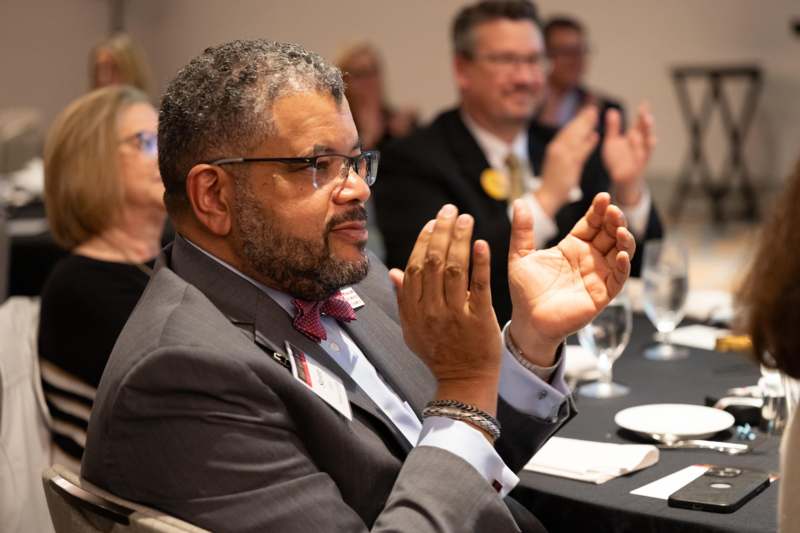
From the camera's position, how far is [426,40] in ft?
36.2

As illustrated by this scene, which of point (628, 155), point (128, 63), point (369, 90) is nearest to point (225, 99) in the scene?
point (628, 155)

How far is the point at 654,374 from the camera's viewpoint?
2.37 metres

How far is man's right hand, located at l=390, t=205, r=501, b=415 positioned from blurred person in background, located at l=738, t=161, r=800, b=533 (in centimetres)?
34

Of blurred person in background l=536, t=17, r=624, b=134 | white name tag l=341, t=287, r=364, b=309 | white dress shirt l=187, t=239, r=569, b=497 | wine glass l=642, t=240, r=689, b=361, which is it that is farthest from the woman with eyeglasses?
blurred person in background l=536, t=17, r=624, b=134

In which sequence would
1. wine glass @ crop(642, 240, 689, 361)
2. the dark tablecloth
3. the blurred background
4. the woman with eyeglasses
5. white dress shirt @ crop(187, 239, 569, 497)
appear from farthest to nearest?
the blurred background < wine glass @ crop(642, 240, 689, 361) < the woman with eyeglasses < white dress shirt @ crop(187, 239, 569, 497) < the dark tablecloth

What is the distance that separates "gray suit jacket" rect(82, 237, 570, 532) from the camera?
1.39 m

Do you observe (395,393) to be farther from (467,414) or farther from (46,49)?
(46,49)

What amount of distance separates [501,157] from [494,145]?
5 cm

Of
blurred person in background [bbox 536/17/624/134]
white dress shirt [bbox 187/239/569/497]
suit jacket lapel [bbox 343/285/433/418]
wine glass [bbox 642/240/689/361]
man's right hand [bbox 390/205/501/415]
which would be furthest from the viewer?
blurred person in background [bbox 536/17/624/134]

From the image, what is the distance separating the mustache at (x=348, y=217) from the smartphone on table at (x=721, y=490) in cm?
61

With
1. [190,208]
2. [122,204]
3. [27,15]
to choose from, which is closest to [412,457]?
[190,208]

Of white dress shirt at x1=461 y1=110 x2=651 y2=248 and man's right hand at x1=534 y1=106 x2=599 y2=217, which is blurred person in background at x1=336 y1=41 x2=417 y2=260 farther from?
man's right hand at x1=534 y1=106 x2=599 y2=217

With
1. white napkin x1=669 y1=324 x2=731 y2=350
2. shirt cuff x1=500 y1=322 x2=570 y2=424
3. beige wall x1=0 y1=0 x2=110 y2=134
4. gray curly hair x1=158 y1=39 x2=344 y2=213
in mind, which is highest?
gray curly hair x1=158 y1=39 x2=344 y2=213

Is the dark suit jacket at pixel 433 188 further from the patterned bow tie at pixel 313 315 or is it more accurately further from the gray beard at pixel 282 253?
the gray beard at pixel 282 253
